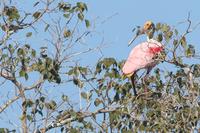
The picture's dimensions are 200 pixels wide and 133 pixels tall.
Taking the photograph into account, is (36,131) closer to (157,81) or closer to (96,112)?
(96,112)

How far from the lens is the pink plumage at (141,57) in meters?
8.09

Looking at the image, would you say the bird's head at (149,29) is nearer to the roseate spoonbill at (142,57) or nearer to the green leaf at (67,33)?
the roseate spoonbill at (142,57)

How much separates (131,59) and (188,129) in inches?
53.0

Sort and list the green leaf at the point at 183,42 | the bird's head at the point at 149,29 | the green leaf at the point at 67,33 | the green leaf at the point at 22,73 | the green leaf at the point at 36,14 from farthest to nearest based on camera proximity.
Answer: the green leaf at the point at 36,14, the green leaf at the point at 67,33, the green leaf at the point at 22,73, the bird's head at the point at 149,29, the green leaf at the point at 183,42

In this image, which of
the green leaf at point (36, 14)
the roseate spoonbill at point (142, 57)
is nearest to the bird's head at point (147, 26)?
the roseate spoonbill at point (142, 57)

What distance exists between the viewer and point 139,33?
8109 millimetres

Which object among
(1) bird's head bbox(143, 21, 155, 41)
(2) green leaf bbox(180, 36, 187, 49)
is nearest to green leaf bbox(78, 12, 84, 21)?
(1) bird's head bbox(143, 21, 155, 41)

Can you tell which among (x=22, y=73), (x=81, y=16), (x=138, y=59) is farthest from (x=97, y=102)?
(x=138, y=59)

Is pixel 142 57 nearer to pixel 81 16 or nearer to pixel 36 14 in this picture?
pixel 81 16

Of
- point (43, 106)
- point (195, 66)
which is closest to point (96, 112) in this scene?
point (43, 106)

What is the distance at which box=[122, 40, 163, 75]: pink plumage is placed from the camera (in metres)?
8.09

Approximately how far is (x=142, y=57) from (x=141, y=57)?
0.06 feet

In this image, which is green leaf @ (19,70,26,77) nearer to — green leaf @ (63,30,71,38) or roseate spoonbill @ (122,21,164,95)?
green leaf @ (63,30,71,38)

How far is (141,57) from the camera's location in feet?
27.9
